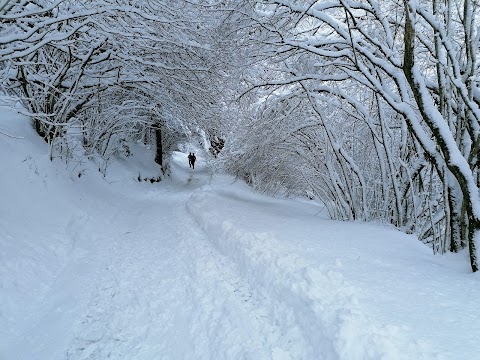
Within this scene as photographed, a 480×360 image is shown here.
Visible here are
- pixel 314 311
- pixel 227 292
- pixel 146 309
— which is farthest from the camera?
pixel 227 292

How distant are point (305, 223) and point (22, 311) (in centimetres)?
468

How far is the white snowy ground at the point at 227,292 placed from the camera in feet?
8.55

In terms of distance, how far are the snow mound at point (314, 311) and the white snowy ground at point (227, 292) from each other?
0.04 ft

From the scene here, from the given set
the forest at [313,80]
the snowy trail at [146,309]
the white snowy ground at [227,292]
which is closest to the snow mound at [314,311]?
the white snowy ground at [227,292]

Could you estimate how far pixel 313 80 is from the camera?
282 inches

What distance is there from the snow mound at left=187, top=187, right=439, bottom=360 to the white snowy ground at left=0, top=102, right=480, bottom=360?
1 cm

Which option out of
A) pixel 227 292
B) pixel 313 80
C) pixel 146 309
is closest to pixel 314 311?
pixel 227 292

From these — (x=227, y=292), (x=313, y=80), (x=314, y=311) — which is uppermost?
(x=313, y=80)

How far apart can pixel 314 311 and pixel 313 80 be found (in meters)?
5.46

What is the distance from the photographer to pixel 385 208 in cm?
698

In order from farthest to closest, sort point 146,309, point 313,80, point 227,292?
point 313,80 < point 227,292 < point 146,309

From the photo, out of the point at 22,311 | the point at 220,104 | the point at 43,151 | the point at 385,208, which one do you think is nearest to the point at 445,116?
the point at 385,208

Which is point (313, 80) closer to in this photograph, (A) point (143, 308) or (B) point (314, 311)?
(B) point (314, 311)

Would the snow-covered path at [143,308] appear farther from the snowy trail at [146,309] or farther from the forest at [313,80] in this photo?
the forest at [313,80]
